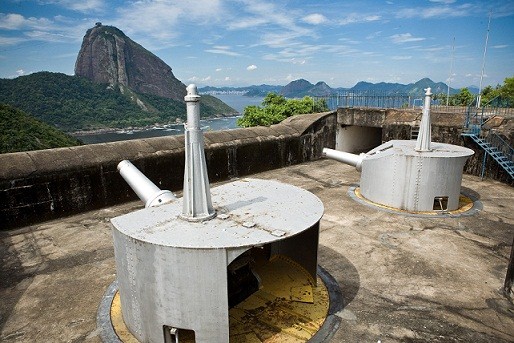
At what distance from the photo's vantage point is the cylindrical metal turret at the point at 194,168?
391 centimetres

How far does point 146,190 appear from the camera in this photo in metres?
5.13

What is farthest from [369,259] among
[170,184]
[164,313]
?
[170,184]

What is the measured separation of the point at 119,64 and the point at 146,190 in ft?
552

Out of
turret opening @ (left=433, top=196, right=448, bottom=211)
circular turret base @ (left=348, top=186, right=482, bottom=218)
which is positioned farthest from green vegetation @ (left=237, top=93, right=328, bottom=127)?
turret opening @ (left=433, top=196, right=448, bottom=211)

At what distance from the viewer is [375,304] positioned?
4984 millimetres

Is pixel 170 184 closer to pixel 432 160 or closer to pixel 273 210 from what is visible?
pixel 273 210

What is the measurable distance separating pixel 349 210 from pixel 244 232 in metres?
5.87

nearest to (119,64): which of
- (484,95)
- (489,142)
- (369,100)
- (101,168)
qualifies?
(484,95)

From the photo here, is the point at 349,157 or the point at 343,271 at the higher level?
the point at 349,157

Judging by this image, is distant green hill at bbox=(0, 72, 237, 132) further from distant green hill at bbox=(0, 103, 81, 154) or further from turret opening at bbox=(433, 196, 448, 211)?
turret opening at bbox=(433, 196, 448, 211)

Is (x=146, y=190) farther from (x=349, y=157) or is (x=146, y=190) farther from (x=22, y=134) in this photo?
(x=22, y=134)

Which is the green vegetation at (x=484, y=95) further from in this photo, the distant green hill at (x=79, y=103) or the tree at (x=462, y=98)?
the distant green hill at (x=79, y=103)

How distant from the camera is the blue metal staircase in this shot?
1124cm

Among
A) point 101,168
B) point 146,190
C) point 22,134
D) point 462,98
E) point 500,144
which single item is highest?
point 462,98
